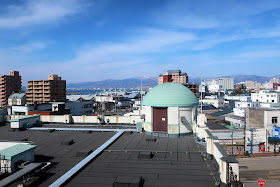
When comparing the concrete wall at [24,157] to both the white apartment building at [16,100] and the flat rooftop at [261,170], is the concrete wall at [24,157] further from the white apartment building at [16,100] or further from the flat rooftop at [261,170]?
the white apartment building at [16,100]

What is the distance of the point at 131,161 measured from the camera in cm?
1527

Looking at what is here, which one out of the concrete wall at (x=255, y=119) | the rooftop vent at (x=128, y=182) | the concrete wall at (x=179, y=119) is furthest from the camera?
the concrete wall at (x=255, y=119)

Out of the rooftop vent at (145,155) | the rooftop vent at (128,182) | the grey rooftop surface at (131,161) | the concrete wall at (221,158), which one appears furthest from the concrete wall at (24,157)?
the concrete wall at (221,158)

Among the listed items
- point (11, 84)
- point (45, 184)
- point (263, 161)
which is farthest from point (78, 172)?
point (11, 84)

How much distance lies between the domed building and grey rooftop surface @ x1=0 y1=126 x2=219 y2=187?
1102mm

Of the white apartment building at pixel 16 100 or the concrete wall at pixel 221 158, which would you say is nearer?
the concrete wall at pixel 221 158

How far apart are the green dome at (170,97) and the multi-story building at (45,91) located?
127 metres

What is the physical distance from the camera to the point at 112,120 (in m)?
30.4

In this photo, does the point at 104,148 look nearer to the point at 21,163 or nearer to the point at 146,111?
the point at 21,163

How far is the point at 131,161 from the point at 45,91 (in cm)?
13991

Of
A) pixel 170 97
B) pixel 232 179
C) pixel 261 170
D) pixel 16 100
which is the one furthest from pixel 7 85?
pixel 232 179

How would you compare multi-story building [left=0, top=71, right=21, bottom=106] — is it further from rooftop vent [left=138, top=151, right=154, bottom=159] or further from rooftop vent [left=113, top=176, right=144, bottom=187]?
rooftop vent [left=113, top=176, right=144, bottom=187]

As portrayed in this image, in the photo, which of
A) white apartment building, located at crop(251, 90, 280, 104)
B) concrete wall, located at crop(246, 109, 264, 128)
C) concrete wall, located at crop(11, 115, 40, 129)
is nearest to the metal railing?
concrete wall, located at crop(11, 115, 40, 129)

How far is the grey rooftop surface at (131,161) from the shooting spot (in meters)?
12.1
